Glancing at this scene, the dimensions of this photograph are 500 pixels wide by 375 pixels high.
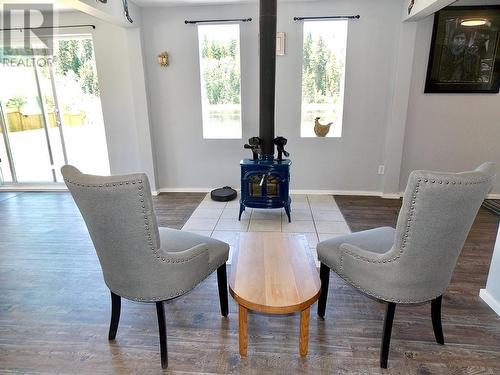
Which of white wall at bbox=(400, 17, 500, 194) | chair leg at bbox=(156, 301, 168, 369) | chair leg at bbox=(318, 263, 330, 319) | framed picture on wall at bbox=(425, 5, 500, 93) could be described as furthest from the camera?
white wall at bbox=(400, 17, 500, 194)

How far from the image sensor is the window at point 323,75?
11.9ft

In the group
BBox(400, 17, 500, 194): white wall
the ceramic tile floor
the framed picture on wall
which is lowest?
the ceramic tile floor

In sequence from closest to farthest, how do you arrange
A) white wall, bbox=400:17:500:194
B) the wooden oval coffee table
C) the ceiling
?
the wooden oval coffee table
the ceiling
white wall, bbox=400:17:500:194

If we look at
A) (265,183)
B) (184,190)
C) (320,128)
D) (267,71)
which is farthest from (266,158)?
(184,190)

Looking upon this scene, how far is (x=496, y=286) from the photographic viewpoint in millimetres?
1919

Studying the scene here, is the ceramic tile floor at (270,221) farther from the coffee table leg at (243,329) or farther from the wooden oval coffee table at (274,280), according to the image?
the coffee table leg at (243,329)

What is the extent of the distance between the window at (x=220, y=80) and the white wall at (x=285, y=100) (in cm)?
9

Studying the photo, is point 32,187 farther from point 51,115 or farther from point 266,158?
point 266,158

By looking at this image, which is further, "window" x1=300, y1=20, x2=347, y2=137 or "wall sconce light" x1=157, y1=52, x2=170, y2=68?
"wall sconce light" x1=157, y1=52, x2=170, y2=68

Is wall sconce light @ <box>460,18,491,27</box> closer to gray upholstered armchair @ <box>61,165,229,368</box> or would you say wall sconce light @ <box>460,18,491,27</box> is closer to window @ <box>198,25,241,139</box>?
window @ <box>198,25,241,139</box>

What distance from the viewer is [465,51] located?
136 inches

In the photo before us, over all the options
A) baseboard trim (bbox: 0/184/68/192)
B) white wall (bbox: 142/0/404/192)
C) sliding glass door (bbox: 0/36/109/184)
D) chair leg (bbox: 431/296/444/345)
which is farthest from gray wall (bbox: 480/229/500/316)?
baseboard trim (bbox: 0/184/68/192)

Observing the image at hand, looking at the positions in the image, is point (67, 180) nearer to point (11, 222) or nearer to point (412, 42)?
point (11, 222)

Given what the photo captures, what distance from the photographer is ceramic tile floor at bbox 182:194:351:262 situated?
10.0 ft
